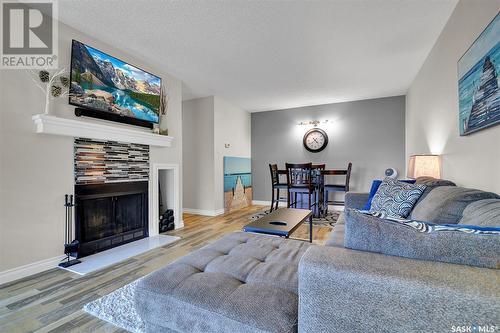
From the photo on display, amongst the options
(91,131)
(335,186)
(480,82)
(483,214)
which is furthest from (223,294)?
(335,186)

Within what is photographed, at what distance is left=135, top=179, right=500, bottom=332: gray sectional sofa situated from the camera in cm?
60

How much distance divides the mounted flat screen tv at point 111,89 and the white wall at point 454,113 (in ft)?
11.6

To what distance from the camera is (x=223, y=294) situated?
988mm

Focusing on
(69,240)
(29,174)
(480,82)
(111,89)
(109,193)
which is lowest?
(69,240)

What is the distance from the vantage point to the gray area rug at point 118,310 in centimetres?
144

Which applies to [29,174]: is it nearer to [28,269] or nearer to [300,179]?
[28,269]

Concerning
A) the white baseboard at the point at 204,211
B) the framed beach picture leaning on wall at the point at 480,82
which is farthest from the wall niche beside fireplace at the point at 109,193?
the framed beach picture leaning on wall at the point at 480,82

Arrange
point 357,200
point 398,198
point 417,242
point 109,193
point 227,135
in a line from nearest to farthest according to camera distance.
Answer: point 417,242 < point 398,198 < point 357,200 < point 109,193 < point 227,135

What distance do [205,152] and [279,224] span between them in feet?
9.68

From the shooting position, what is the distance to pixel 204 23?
233cm

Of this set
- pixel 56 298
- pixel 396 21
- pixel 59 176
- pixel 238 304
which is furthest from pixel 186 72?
pixel 238 304

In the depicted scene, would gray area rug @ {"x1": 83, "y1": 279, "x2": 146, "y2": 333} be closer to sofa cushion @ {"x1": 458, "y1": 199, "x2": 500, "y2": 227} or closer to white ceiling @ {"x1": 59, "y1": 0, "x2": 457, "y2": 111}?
sofa cushion @ {"x1": 458, "y1": 199, "x2": 500, "y2": 227}

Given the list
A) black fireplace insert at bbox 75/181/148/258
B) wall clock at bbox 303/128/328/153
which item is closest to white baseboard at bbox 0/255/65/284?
black fireplace insert at bbox 75/181/148/258

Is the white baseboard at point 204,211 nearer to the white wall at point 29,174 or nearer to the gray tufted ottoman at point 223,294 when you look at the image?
the white wall at point 29,174
